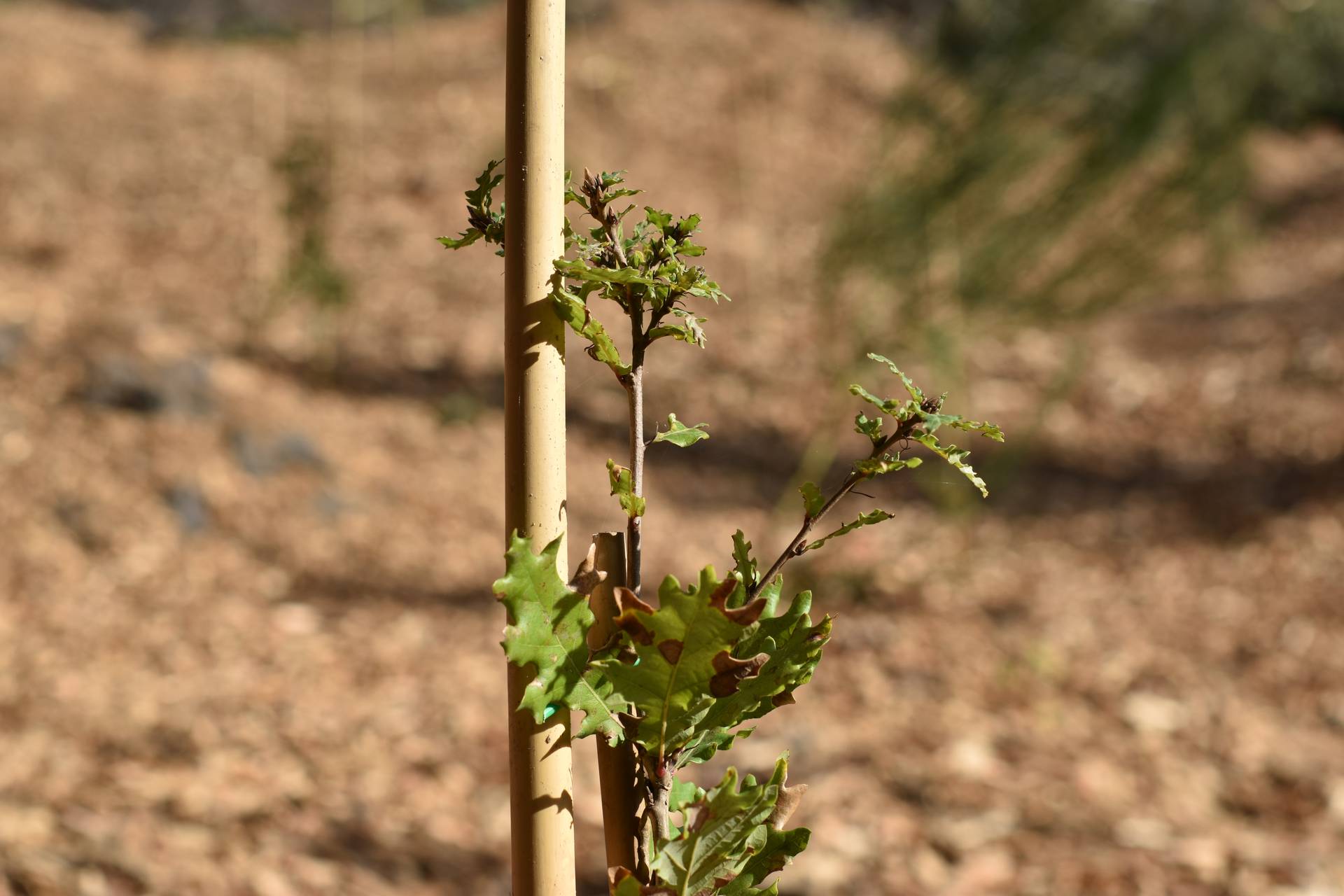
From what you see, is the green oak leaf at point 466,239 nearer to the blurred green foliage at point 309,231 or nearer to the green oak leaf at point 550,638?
the green oak leaf at point 550,638

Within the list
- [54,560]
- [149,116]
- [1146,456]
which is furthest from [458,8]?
[54,560]

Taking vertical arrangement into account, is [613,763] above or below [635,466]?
below

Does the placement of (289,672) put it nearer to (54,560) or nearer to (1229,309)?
(54,560)

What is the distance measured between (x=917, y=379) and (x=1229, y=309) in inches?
101

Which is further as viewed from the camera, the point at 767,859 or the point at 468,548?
the point at 468,548

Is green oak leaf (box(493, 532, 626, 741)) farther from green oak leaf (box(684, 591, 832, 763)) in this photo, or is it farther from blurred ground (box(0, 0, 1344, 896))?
blurred ground (box(0, 0, 1344, 896))

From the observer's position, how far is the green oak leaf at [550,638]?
0.62 meters

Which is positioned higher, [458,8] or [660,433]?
[458,8]

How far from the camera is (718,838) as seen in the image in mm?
695

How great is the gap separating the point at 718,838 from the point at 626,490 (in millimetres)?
206

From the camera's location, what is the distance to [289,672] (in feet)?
9.14

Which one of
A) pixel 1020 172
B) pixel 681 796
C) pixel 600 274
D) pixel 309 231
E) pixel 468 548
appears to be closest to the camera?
pixel 600 274

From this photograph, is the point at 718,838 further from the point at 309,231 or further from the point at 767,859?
the point at 309,231

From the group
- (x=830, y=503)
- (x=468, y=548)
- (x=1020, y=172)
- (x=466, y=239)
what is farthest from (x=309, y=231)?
(x=830, y=503)
